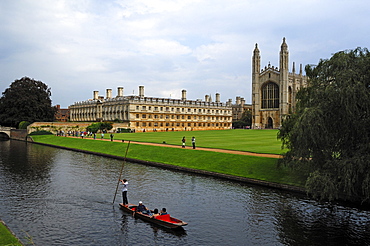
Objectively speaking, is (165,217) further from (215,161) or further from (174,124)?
(174,124)

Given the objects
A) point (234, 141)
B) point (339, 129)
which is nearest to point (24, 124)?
point (234, 141)

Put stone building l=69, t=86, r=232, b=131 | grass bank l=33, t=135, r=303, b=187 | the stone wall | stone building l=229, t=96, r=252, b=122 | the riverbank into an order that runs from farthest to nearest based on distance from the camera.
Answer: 1. stone building l=229, t=96, r=252, b=122
2. stone building l=69, t=86, r=232, b=131
3. the stone wall
4. grass bank l=33, t=135, r=303, b=187
5. the riverbank

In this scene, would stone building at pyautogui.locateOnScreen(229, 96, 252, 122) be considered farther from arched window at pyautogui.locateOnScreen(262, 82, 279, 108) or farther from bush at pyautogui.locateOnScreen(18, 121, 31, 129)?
bush at pyautogui.locateOnScreen(18, 121, 31, 129)

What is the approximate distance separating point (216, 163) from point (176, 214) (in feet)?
37.5

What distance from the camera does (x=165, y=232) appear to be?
13352mm

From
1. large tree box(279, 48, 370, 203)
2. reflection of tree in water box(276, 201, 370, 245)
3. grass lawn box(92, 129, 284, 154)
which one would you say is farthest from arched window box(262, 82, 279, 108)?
reflection of tree in water box(276, 201, 370, 245)

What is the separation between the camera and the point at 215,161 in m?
27.0

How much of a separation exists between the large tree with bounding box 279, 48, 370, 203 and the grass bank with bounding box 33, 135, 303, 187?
4.50m

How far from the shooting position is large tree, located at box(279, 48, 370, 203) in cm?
1442

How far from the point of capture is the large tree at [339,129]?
14.4m

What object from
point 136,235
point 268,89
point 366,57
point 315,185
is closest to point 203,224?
point 136,235

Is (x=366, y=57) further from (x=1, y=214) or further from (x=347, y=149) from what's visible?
(x=1, y=214)

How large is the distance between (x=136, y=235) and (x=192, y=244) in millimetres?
2390

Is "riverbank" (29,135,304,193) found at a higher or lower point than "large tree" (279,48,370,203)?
lower
